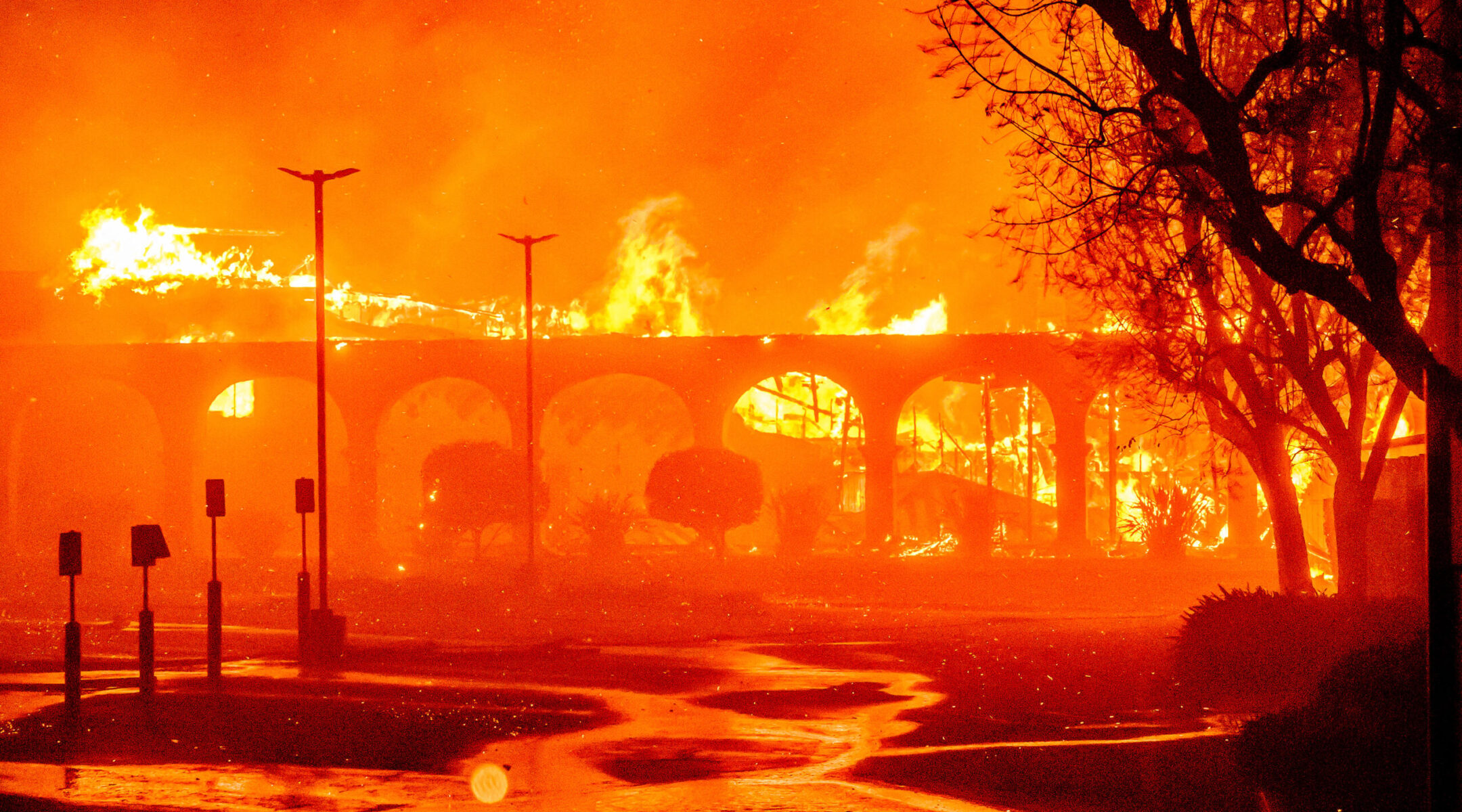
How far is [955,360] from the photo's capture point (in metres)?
50.1

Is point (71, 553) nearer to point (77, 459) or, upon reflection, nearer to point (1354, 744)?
point (1354, 744)

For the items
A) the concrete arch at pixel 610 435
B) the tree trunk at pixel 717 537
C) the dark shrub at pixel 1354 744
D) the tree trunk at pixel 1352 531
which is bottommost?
the tree trunk at pixel 717 537

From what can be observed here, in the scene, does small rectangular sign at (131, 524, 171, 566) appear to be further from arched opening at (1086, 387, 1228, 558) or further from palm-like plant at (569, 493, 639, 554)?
palm-like plant at (569, 493, 639, 554)

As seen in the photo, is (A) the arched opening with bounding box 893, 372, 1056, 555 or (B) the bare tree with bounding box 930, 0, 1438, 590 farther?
(A) the arched opening with bounding box 893, 372, 1056, 555

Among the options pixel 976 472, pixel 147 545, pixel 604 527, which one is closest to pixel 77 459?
pixel 604 527

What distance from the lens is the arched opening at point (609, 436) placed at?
63219 millimetres

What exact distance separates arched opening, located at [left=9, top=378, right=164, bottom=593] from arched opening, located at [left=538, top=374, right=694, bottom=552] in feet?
53.1

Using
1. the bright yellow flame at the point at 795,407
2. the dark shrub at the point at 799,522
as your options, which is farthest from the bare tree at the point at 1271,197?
the bright yellow flame at the point at 795,407

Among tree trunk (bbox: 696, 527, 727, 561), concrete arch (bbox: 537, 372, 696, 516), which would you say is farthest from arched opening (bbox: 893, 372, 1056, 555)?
concrete arch (bbox: 537, 372, 696, 516)

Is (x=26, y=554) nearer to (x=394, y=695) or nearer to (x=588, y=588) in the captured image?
(x=588, y=588)

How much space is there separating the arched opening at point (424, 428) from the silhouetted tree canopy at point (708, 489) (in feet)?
65.4

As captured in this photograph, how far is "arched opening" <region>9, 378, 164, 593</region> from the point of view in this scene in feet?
171

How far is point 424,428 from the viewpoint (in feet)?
218

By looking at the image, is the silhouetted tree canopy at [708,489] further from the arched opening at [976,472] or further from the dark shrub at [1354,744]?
the dark shrub at [1354,744]
